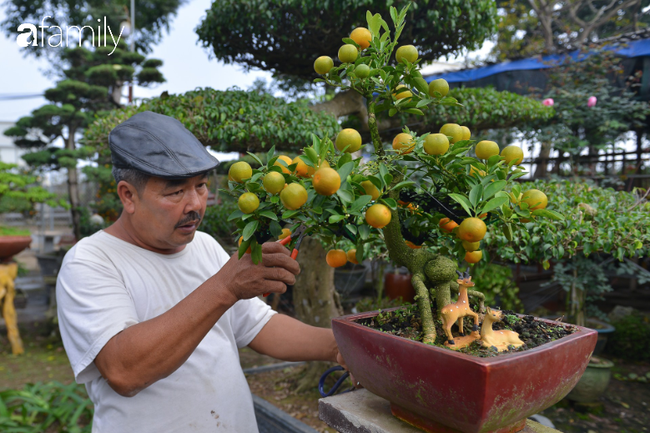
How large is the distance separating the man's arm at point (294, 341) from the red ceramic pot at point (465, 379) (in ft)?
2.10

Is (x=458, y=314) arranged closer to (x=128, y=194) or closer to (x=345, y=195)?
(x=345, y=195)

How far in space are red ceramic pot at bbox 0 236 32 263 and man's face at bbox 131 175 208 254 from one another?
547 centimetres

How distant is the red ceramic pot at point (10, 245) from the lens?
579 cm

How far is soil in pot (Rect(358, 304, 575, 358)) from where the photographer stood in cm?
101

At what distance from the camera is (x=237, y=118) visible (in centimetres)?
340

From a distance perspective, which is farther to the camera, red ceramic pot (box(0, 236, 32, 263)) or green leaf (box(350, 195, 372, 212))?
red ceramic pot (box(0, 236, 32, 263))

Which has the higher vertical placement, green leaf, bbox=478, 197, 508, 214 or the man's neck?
green leaf, bbox=478, 197, 508, 214

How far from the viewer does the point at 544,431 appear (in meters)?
1.12

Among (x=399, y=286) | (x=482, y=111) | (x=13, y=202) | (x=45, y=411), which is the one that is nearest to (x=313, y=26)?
(x=482, y=111)

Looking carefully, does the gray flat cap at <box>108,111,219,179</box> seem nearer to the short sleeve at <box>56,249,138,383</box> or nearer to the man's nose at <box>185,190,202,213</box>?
the man's nose at <box>185,190,202,213</box>

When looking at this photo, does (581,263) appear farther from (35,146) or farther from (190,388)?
(35,146)

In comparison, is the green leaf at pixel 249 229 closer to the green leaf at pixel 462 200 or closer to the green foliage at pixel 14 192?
the green leaf at pixel 462 200

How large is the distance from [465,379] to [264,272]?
0.57 meters

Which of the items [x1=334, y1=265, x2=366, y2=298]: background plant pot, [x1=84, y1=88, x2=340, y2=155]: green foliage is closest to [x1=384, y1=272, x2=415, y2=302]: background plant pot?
[x1=334, y1=265, x2=366, y2=298]: background plant pot
